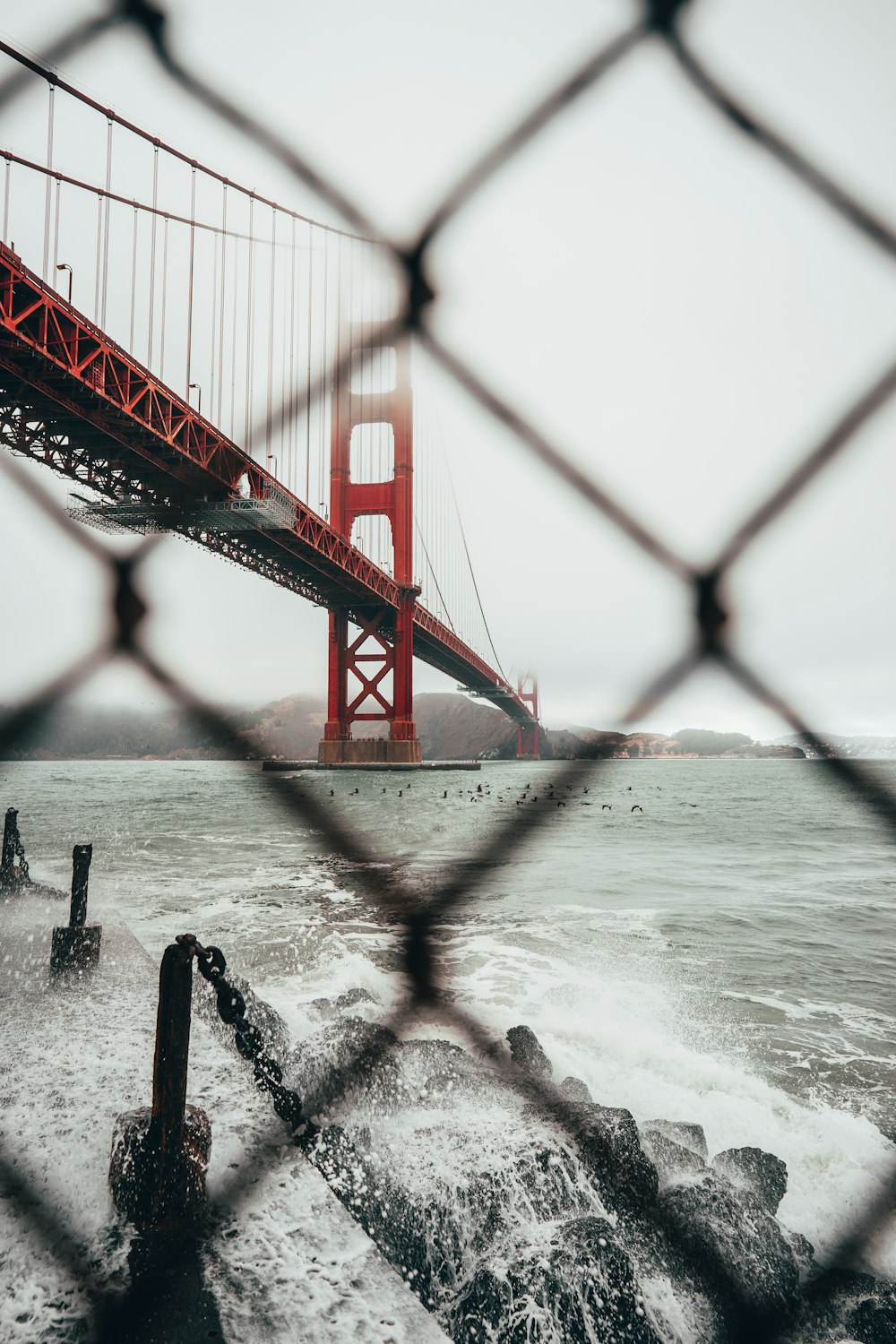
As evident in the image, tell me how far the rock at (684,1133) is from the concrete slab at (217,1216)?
1.92 m

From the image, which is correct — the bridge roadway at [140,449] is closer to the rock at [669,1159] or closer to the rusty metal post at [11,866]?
the rock at [669,1159]

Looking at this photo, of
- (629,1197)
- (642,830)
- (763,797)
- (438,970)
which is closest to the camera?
(629,1197)

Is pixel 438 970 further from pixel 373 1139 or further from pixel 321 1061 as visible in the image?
pixel 373 1139

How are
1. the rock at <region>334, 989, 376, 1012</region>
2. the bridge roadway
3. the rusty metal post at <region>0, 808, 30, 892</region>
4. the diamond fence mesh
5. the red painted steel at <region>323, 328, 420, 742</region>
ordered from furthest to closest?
1. the red painted steel at <region>323, 328, 420, 742</region>
2. the rusty metal post at <region>0, 808, 30, 892</region>
3. the rock at <region>334, 989, 376, 1012</region>
4. the bridge roadway
5. the diamond fence mesh

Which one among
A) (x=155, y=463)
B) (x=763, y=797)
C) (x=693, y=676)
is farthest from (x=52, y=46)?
(x=763, y=797)

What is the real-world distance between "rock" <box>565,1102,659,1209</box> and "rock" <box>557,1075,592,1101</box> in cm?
52

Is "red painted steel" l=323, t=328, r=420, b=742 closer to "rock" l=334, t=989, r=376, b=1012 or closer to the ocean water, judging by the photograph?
the ocean water

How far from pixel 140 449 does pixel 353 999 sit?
4767 millimetres

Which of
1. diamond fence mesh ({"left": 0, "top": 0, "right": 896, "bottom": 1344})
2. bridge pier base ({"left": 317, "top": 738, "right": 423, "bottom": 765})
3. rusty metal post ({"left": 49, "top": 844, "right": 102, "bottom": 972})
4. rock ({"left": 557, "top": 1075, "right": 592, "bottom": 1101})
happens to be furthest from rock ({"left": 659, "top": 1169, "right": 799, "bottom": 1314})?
bridge pier base ({"left": 317, "top": 738, "right": 423, "bottom": 765})

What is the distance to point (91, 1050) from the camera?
4.62 meters

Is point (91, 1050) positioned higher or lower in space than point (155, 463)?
lower

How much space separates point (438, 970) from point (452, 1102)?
391 cm

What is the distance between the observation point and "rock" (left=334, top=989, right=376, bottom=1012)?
5.96 metres

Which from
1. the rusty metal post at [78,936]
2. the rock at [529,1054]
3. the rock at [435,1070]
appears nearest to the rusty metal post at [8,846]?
the rusty metal post at [78,936]
